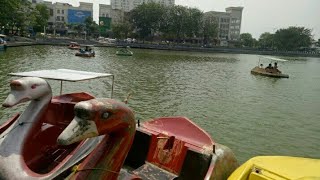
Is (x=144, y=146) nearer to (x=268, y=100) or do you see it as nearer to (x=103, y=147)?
(x=103, y=147)

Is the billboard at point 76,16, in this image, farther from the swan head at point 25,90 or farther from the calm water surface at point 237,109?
the swan head at point 25,90

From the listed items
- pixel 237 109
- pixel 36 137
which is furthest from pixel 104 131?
pixel 237 109

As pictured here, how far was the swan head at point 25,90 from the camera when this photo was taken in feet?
19.0

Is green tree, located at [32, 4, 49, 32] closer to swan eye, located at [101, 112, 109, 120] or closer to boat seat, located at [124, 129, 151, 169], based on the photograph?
boat seat, located at [124, 129, 151, 169]

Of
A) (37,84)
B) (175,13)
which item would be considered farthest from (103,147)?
(175,13)

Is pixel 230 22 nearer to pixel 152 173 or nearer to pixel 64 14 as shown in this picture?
pixel 64 14

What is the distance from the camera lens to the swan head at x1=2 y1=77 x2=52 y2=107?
5792mm

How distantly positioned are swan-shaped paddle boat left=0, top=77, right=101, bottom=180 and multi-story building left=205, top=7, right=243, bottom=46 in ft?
524

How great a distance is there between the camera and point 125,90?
70.9 ft

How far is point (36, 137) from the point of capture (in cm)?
680

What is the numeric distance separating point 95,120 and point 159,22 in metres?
105

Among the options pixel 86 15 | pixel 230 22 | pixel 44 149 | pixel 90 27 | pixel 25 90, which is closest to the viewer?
pixel 25 90

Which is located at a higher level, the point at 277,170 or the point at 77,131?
the point at 77,131

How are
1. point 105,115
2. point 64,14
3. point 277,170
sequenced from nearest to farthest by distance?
point 105,115, point 277,170, point 64,14
